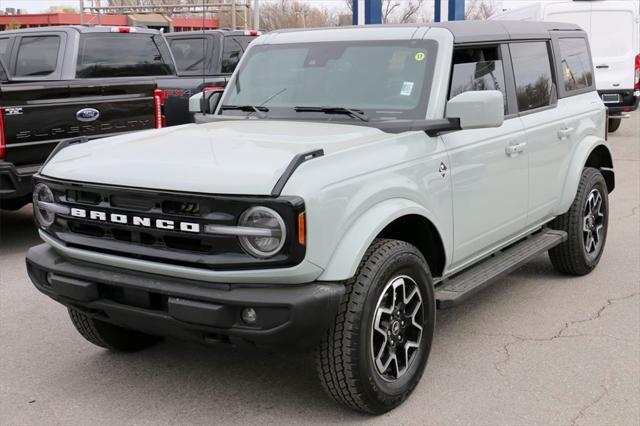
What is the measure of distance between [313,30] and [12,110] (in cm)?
307

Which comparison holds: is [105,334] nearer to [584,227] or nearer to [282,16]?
[584,227]

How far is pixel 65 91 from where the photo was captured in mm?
7000

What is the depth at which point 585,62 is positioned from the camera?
6.21 m

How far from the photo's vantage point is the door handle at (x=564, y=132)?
17.8ft

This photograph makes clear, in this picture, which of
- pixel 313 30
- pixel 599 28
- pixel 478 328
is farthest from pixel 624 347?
pixel 599 28

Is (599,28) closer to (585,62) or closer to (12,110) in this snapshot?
(585,62)

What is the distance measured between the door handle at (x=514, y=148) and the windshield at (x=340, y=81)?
791 millimetres

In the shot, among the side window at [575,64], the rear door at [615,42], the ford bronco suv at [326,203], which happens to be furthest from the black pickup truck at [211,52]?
the rear door at [615,42]

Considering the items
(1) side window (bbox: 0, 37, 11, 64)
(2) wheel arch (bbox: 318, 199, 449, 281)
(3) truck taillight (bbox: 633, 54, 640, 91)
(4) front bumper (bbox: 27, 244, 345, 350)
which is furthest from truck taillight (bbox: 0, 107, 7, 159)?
(3) truck taillight (bbox: 633, 54, 640, 91)

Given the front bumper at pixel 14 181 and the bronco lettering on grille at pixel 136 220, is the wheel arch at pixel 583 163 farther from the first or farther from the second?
the front bumper at pixel 14 181

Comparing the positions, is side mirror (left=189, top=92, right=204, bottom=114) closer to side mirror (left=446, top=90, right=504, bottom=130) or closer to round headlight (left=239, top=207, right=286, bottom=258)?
side mirror (left=446, top=90, right=504, bottom=130)

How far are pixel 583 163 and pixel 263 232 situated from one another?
3.46 meters

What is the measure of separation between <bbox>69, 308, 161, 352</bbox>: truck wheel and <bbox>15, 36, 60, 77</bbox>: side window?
4771 millimetres

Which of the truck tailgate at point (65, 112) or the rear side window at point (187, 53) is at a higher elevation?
the rear side window at point (187, 53)
